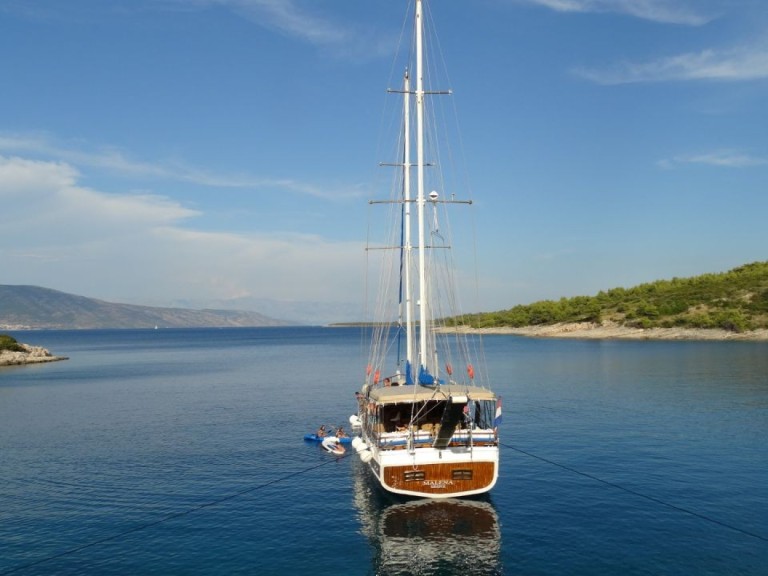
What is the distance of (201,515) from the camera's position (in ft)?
110

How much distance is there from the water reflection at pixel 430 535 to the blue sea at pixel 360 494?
112 millimetres

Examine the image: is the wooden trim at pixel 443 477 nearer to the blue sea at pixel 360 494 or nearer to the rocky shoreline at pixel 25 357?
the blue sea at pixel 360 494

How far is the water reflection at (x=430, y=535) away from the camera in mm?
26469

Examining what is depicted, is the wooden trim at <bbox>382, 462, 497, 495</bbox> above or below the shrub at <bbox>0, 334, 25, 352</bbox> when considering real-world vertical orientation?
below

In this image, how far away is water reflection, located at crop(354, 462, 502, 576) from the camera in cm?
2647

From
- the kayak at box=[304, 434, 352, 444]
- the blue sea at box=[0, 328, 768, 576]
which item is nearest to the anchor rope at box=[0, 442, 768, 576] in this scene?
the blue sea at box=[0, 328, 768, 576]

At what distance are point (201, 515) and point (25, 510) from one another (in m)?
9.55

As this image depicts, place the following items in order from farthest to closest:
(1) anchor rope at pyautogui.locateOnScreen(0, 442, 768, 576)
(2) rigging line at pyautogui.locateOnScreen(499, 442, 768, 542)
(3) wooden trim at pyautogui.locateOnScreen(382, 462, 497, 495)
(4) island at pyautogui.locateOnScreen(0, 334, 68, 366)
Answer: (4) island at pyautogui.locateOnScreen(0, 334, 68, 366)
(3) wooden trim at pyautogui.locateOnScreen(382, 462, 497, 495)
(2) rigging line at pyautogui.locateOnScreen(499, 442, 768, 542)
(1) anchor rope at pyautogui.locateOnScreen(0, 442, 768, 576)

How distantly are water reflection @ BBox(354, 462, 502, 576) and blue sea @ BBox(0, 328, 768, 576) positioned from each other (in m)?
0.11

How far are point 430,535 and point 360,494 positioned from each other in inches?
337

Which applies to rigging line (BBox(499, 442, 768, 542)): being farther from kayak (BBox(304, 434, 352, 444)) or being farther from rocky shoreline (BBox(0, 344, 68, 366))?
rocky shoreline (BBox(0, 344, 68, 366))

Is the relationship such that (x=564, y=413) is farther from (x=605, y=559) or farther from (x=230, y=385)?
(x=230, y=385)

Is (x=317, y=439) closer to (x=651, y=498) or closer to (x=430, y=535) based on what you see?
(x=430, y=535)

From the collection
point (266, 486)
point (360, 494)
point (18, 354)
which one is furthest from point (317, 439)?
point (18, 354)
